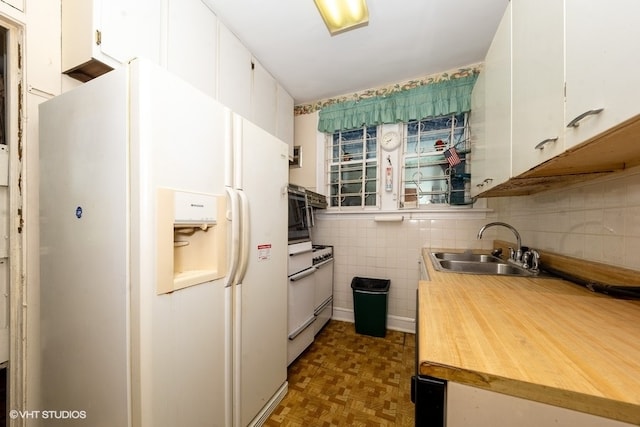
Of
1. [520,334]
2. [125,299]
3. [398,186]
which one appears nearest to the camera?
[520,334]

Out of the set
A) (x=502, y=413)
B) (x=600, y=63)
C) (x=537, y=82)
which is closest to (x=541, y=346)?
(x=502, y=413)

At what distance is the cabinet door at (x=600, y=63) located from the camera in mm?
496

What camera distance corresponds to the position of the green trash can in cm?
240

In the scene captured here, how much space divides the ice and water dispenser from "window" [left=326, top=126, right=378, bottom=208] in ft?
6.35

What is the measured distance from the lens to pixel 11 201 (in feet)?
3.59

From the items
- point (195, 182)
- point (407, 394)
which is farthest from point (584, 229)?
point (195, 182)

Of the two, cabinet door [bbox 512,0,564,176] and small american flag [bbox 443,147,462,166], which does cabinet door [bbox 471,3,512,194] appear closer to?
cabinet door [bbox 512,0,564,176]

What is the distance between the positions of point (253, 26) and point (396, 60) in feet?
4.22

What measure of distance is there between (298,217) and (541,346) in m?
1.79

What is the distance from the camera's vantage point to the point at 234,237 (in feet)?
3.69

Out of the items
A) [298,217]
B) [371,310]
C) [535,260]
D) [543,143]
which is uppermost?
[543,143]

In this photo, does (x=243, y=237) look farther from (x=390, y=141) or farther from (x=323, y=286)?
(x=390, y=141)

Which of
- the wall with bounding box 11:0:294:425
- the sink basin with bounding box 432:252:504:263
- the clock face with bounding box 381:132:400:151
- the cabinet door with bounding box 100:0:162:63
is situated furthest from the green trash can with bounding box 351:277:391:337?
the cabinet door with bounding box 100:0:162:63

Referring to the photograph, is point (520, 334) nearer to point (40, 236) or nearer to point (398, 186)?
point (40, 236)
